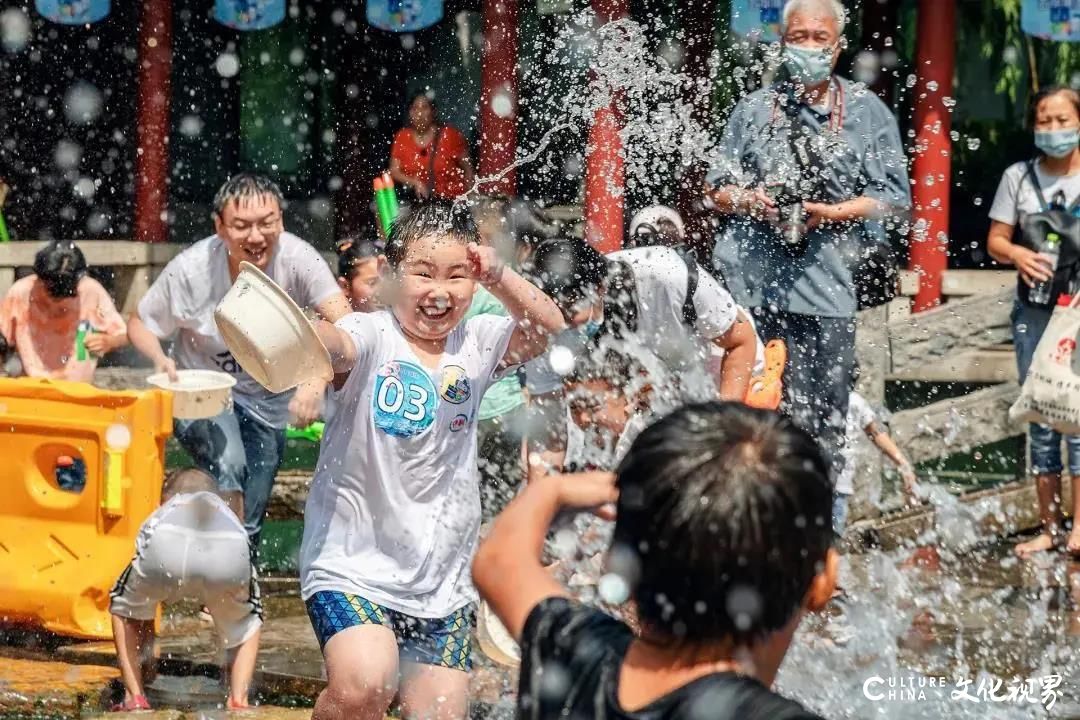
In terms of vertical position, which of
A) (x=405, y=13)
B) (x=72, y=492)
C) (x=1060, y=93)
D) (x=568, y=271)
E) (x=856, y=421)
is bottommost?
(x=856, y=421)

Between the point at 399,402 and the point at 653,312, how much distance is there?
1732 millimetres

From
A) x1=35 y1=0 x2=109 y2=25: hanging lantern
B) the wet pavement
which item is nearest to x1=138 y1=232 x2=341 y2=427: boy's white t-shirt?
the wet pavement


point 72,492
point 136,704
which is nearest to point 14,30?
point 72,492

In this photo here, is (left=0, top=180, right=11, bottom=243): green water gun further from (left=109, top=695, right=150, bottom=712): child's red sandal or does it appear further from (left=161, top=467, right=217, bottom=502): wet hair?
(left=109, top=695, right=150, bottom=712): child's red sandal

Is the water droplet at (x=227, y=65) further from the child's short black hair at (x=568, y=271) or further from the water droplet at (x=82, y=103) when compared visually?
the child's short black hair at (x=568, y=271)

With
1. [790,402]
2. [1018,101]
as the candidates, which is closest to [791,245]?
[790,402]

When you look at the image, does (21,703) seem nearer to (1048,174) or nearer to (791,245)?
(791,245)

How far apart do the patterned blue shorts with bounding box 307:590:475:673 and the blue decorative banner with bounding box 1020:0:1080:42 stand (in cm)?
826

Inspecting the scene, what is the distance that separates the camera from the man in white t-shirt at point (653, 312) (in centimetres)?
530

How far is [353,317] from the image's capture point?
398 centimetres

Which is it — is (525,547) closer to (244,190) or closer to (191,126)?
(244,190)

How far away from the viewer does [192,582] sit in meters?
4.91

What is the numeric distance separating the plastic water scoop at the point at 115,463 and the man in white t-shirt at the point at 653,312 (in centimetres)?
146

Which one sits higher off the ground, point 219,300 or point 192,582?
point 219,300
